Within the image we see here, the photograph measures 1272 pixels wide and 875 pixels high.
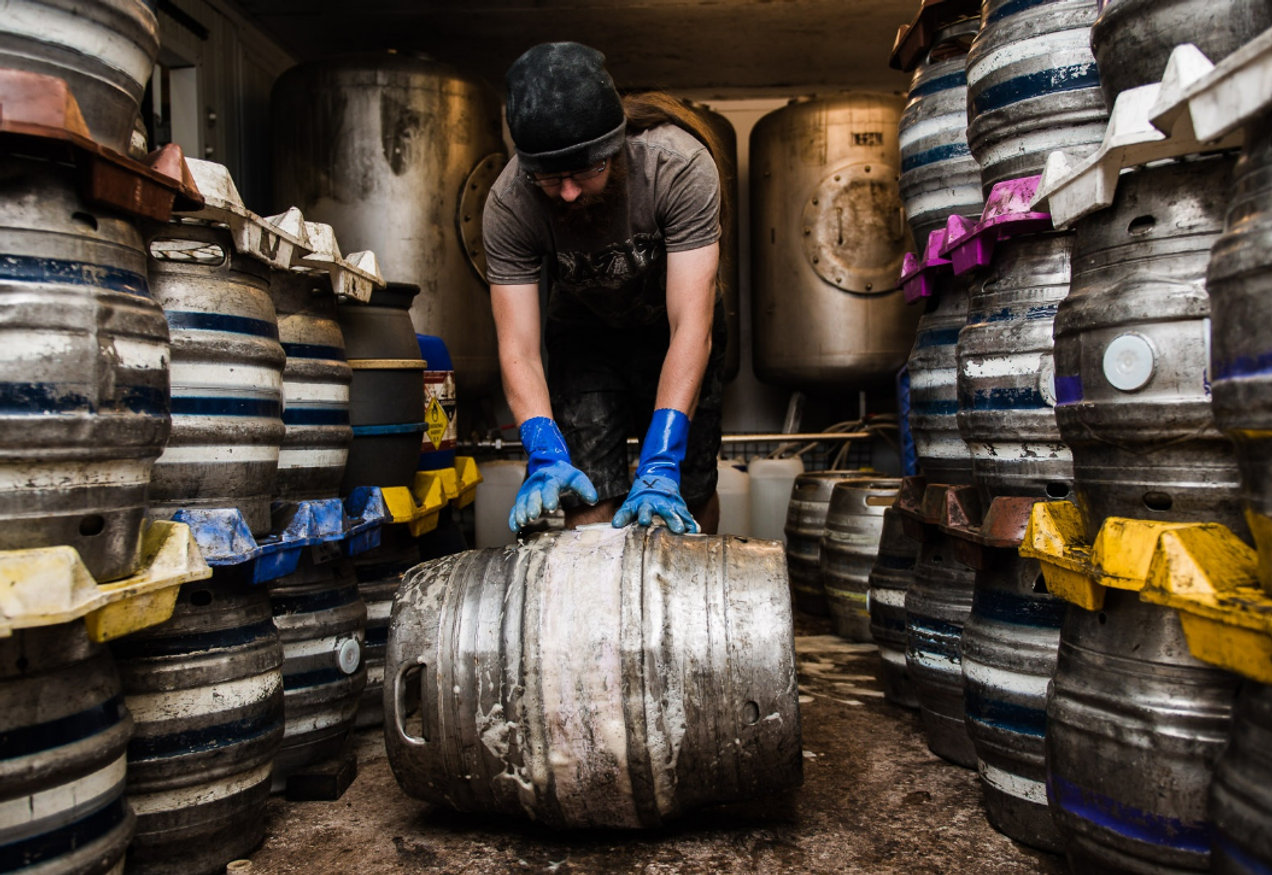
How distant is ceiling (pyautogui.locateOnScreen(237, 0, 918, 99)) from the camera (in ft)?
Result: 16.3

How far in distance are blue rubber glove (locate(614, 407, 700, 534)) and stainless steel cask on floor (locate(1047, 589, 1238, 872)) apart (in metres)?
0.85

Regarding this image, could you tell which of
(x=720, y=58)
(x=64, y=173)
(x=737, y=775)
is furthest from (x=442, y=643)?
(x=720, y=58)

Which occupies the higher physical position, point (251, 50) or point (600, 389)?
point (251, 50)

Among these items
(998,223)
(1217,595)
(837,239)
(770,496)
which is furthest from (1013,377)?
(837,239)

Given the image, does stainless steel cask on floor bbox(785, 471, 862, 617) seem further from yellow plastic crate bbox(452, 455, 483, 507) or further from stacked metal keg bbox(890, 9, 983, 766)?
yellow plastic crate bbox(452, 455, 483, 507)

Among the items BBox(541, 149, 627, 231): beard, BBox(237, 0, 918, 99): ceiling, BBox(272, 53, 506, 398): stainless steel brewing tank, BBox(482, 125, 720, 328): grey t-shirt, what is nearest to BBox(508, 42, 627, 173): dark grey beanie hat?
BBox(541, 149, 627, 231): beard

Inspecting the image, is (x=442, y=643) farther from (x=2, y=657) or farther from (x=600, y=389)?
(x=600, y=389)

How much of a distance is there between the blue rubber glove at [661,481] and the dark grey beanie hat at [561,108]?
25.8 inches

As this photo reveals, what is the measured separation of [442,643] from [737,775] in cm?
61

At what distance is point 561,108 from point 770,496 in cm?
326

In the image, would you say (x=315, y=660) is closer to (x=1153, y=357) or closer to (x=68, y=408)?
(x=68, y=408)

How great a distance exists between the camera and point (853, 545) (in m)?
3.72

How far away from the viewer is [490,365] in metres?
5.02

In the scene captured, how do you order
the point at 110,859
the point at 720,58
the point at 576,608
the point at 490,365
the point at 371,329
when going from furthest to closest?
the point at 720,58
the point at 490,365
the point at 371,329
the point at 576,608
the point at 110,859
